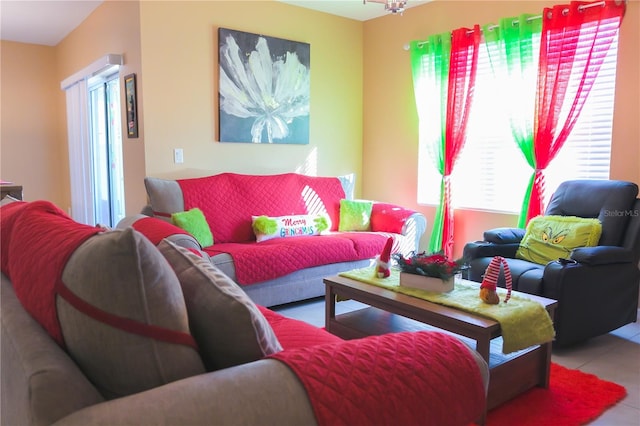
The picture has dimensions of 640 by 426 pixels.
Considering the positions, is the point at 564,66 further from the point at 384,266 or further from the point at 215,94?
the point at 215,94

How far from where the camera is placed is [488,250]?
331cm

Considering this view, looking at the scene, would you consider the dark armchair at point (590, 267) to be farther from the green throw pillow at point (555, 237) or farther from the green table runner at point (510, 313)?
the green table runner at point (510, 313)

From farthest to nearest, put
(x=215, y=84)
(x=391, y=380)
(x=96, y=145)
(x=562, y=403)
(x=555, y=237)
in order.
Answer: (x=96, y=145)
(x=215, y=84)
(x=555, y=237)
(x=562, y=403)
(x=391, y=380)

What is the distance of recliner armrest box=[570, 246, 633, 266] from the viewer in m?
2.80

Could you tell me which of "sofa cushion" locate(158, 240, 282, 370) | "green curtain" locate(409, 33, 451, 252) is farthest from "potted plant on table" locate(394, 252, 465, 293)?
"green curtain" locate(409, 33, 451, 252)

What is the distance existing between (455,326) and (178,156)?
2792 millimetres

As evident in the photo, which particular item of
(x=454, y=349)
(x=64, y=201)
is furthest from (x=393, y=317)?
(x=64, y=201)

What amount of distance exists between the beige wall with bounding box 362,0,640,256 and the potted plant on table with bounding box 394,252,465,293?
188 centimetres

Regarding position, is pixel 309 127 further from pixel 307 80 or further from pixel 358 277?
pixel 358 277

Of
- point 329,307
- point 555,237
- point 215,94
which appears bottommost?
point 329,307

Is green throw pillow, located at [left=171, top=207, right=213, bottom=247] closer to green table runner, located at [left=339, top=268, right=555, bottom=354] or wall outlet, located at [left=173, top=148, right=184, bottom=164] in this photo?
wall outlet, located at [left=173, top=148, right=184, bottom=164]

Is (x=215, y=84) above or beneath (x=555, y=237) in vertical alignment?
above

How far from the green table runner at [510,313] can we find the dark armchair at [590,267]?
1.68 ft

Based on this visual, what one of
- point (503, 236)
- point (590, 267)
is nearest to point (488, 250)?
point (503, 236)
